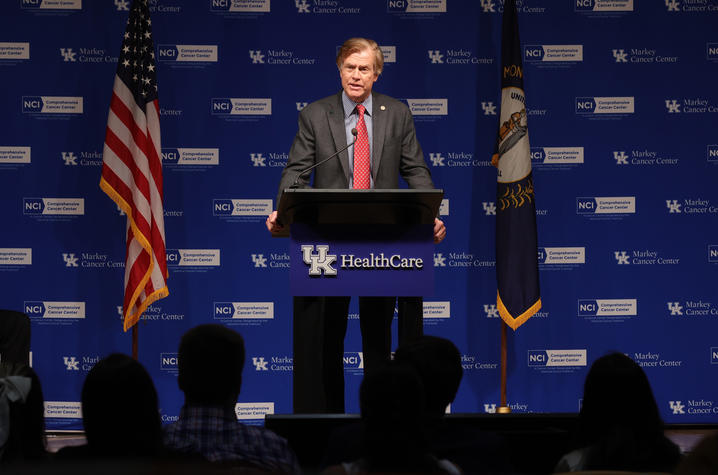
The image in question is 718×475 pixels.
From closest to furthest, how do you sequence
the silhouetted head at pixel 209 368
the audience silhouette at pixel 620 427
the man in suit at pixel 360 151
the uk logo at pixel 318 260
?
1. the audience silhouette at pixel 620 427
2. the silhouetted head at pixel 209 368
3. the uk logo at pixel 318 260
4. the man in suit at pixel 360 151

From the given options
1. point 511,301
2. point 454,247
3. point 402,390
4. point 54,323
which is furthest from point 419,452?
point 54,323

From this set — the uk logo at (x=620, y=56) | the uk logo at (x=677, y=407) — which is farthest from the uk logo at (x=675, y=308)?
the uk logo at (x=620, y=56)

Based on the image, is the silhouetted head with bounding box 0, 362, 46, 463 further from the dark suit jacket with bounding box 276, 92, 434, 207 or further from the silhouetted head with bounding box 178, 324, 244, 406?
the dark suit jacket with bounding box 276, 92, 434, 207

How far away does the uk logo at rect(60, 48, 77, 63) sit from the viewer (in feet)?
18.7

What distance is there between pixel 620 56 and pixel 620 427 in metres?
4.66

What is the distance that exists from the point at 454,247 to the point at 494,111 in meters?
1.13

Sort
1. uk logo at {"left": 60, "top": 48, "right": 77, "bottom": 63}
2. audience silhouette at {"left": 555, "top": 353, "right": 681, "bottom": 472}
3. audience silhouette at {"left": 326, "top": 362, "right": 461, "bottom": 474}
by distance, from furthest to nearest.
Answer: uk logo at {"left": 60, "top": 48, "right": 77, "bottom": 63} < audience silhouette at {"left": 555, "top": 353, "right": 681, "bottom": 472} < audience silhouette at {"left": 326, "top": 362, "right": 461, "bottom": 474}

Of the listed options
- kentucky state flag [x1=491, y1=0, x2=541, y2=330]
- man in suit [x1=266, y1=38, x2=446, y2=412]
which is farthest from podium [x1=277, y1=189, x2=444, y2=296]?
kentucky state flag [x1=491, y1=0, x2=541, y2=330]

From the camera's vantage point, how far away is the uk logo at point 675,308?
5.74 metres

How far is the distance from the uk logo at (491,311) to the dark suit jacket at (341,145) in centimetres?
231

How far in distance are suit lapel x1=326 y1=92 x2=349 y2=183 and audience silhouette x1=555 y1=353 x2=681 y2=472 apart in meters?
1.95

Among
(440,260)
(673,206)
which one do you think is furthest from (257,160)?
(673,206)

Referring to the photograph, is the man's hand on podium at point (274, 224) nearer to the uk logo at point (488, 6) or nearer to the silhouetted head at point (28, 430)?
the silhouetted head at point (28, 430)

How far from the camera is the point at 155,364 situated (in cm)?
564
